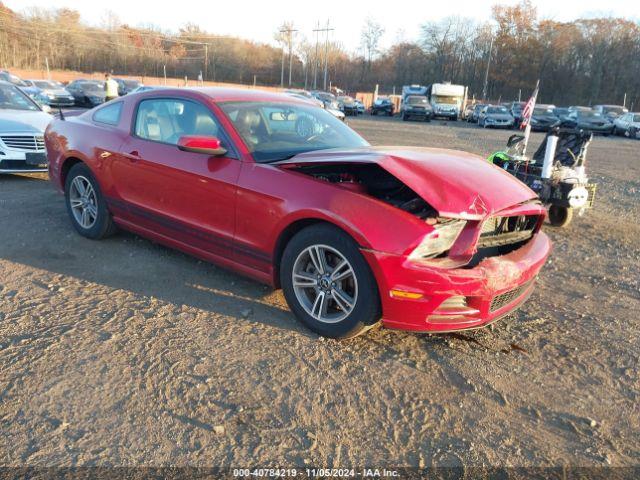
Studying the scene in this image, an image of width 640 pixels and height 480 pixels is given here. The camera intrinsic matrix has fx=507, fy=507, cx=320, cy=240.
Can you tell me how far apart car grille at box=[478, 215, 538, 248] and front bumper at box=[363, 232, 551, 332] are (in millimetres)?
146

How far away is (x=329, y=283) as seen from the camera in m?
3.21

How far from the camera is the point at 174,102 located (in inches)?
169

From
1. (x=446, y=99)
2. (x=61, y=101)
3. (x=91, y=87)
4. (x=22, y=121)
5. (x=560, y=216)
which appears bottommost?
(x=560, y=216)

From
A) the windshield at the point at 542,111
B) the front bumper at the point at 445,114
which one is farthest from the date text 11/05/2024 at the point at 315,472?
the front bumper at the point at 445,114

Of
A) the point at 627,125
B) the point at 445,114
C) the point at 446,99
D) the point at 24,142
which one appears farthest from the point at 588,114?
the point at 24,142

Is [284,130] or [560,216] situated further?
[560,216]

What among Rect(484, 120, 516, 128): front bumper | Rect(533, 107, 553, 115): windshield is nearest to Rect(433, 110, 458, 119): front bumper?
Rect(484, 120, 516, 128): front bumper

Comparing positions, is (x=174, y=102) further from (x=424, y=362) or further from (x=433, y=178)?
(x=424, y=362)

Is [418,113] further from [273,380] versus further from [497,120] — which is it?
[273,380]

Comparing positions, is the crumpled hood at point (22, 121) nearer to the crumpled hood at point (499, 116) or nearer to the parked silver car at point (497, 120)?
the parked silver car at point (497, 120)

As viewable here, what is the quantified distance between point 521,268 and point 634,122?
30385 millimetres

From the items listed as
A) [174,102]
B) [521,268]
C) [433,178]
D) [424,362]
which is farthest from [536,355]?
[174,102]

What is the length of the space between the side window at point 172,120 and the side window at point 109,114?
0.32 meters

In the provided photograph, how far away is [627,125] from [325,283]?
102 ft
